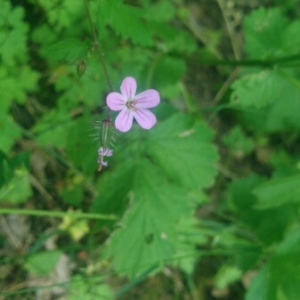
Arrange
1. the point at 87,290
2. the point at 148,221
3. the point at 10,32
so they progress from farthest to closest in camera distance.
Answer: the point at 87,290 → the point at 148,221 → the point at 10,32

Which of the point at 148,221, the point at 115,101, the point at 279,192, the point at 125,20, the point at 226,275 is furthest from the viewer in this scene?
the point at 226,275

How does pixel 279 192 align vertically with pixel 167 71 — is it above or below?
below

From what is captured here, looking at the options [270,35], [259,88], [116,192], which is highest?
[270,35]

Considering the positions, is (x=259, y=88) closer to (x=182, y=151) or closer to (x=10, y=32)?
(x=182, y=151)

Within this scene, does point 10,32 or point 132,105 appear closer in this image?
point 132,105

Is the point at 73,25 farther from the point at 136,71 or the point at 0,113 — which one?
the point at 0,113

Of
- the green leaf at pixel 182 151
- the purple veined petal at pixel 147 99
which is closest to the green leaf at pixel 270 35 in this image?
the green leaf at pixel 182 151

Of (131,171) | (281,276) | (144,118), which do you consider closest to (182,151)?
(131,171)

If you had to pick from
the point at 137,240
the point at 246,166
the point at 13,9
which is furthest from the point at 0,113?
the point at 246,166

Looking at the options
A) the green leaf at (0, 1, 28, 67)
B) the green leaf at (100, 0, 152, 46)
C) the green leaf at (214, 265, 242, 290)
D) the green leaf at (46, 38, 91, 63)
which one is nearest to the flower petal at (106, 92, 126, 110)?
the green leaf at (46, 38, 91, 63)
